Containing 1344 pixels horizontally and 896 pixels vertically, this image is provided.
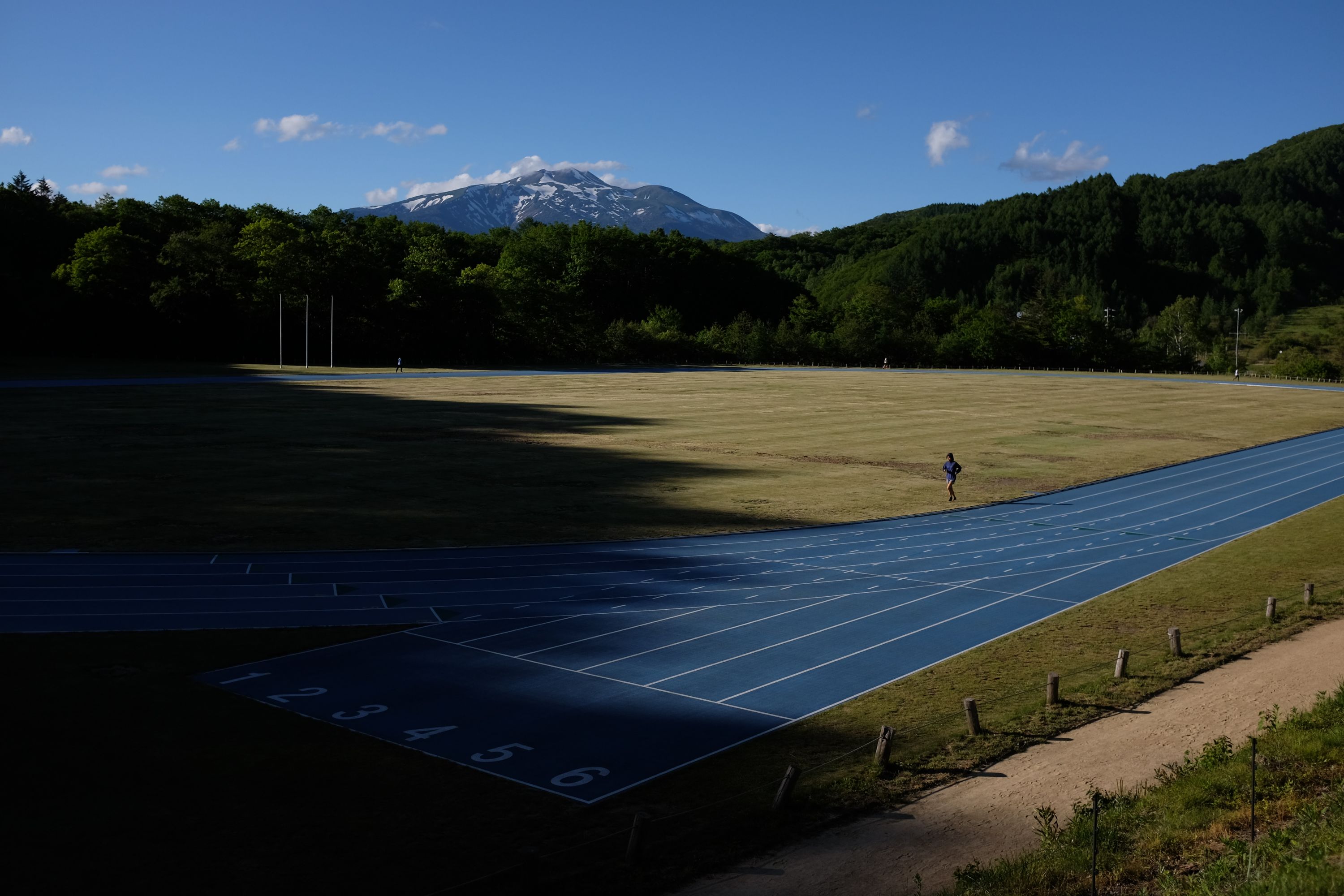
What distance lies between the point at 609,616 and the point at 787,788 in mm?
8348

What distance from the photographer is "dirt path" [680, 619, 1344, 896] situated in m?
9.81

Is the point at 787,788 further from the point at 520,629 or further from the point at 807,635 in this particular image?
the point at 520,629

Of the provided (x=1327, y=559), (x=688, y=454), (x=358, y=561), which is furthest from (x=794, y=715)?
(x=688, y=454)

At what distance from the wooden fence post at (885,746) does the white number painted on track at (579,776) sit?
129 inches

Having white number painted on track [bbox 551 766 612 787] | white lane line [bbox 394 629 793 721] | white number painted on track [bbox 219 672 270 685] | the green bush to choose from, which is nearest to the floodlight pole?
the green bush

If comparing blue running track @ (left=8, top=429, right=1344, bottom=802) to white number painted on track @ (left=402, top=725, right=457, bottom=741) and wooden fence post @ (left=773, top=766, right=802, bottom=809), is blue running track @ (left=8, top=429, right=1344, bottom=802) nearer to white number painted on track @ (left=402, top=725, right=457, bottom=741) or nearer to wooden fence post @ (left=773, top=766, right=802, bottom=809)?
white number painted on track @ (left=402, top=725, right=457, bottom=741)

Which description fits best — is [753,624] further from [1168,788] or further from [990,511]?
[990,511]

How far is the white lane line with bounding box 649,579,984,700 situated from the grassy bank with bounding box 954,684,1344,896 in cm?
621

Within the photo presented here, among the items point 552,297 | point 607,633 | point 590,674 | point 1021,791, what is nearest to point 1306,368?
point 552,297

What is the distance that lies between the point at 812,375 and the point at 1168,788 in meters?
97.8

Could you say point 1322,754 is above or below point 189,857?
above

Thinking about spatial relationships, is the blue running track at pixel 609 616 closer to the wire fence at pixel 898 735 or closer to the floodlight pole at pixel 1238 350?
the wire fence at pixel 898 735

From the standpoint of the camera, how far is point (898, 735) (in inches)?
538

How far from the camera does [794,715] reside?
14.5 metres
